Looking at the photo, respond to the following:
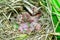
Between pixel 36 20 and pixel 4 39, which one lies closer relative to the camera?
pixel 4 39

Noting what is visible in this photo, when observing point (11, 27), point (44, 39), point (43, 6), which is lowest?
point (44, 39)

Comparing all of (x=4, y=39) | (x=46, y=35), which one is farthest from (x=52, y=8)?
(x=4, y=39)

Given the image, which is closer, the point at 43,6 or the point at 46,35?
the point at 46,35

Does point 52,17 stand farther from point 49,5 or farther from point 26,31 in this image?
point 26,31

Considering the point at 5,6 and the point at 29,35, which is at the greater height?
the point at 5,6

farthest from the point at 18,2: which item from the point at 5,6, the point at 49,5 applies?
the point at 49,5

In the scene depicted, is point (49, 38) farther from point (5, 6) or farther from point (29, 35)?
point (5, 6)

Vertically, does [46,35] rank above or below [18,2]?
below

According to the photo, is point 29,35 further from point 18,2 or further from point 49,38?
point 18,2

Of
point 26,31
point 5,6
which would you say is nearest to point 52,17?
point 26,31
